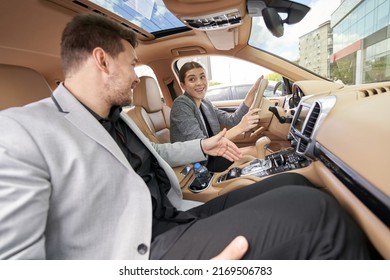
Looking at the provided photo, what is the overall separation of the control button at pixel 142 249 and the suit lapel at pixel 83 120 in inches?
8.4

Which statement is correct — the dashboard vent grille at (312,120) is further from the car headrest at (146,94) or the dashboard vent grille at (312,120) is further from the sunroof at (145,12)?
the car headrest at (146,94)

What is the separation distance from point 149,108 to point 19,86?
936 mm

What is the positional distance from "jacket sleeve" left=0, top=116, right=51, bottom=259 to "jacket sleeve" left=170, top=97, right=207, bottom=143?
115cm

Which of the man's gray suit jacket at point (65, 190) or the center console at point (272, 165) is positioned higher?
the man's gray suit jacket at point (65, 190)

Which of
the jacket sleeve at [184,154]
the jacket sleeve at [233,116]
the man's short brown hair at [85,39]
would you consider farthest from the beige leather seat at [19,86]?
Answer: the jacket sleeve at [233,116]

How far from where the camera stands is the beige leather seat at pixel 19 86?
139 cm

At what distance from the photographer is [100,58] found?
75 centimetres

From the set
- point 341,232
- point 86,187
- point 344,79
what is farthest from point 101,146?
point 344,79

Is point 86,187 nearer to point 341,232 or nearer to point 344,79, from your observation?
point 341,232

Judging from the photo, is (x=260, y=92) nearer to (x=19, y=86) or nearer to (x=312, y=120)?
(x=312, y=120)

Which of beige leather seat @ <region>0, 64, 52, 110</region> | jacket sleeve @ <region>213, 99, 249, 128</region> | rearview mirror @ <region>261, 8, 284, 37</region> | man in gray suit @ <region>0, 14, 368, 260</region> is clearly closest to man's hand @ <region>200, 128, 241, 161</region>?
man in gray suit @ <region>0, 14, 368, 260</region>

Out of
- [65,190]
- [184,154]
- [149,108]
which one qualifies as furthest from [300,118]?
[149,108]

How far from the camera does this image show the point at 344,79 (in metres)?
1.65

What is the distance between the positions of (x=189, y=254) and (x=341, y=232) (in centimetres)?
38
